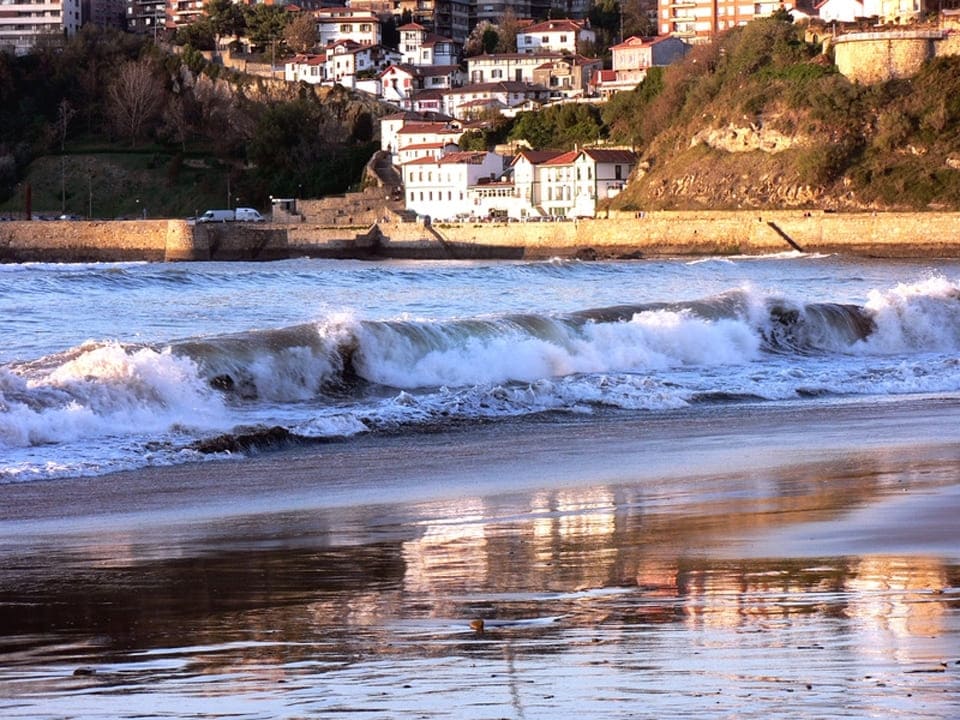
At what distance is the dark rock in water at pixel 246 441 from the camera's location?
34.8ft

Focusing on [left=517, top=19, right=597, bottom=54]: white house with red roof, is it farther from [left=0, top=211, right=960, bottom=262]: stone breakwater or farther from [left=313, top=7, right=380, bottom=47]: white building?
[left=0, top=211, right=960, bottom=262]: stone breakwater

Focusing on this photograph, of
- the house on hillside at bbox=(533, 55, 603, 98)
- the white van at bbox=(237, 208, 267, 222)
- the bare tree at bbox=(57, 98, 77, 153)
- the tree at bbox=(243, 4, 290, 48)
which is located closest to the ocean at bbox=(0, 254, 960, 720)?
the white van at bbox=(237, 208, 267, 222)

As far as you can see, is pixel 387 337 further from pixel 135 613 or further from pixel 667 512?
pixel 135 613

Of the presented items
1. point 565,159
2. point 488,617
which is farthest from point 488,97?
point 488,617

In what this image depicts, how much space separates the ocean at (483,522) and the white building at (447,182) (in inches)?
2071

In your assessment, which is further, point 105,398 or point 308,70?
point 308,70

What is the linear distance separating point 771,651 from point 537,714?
2.75 feet

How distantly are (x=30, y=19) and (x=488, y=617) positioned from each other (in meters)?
121

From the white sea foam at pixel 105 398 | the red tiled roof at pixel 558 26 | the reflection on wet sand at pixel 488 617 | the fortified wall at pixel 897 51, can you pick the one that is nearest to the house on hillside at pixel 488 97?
the red tiled roof at pixel 558 26

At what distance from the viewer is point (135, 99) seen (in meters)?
91.6

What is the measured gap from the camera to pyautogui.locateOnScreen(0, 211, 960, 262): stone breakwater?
54438 millimetres

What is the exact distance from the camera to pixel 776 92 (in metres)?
61.9

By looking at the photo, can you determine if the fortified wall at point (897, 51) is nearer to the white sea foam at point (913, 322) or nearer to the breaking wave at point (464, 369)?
the white sea foam at point (913, 322)

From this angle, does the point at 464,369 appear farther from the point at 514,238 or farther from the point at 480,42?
the point at 480,42
